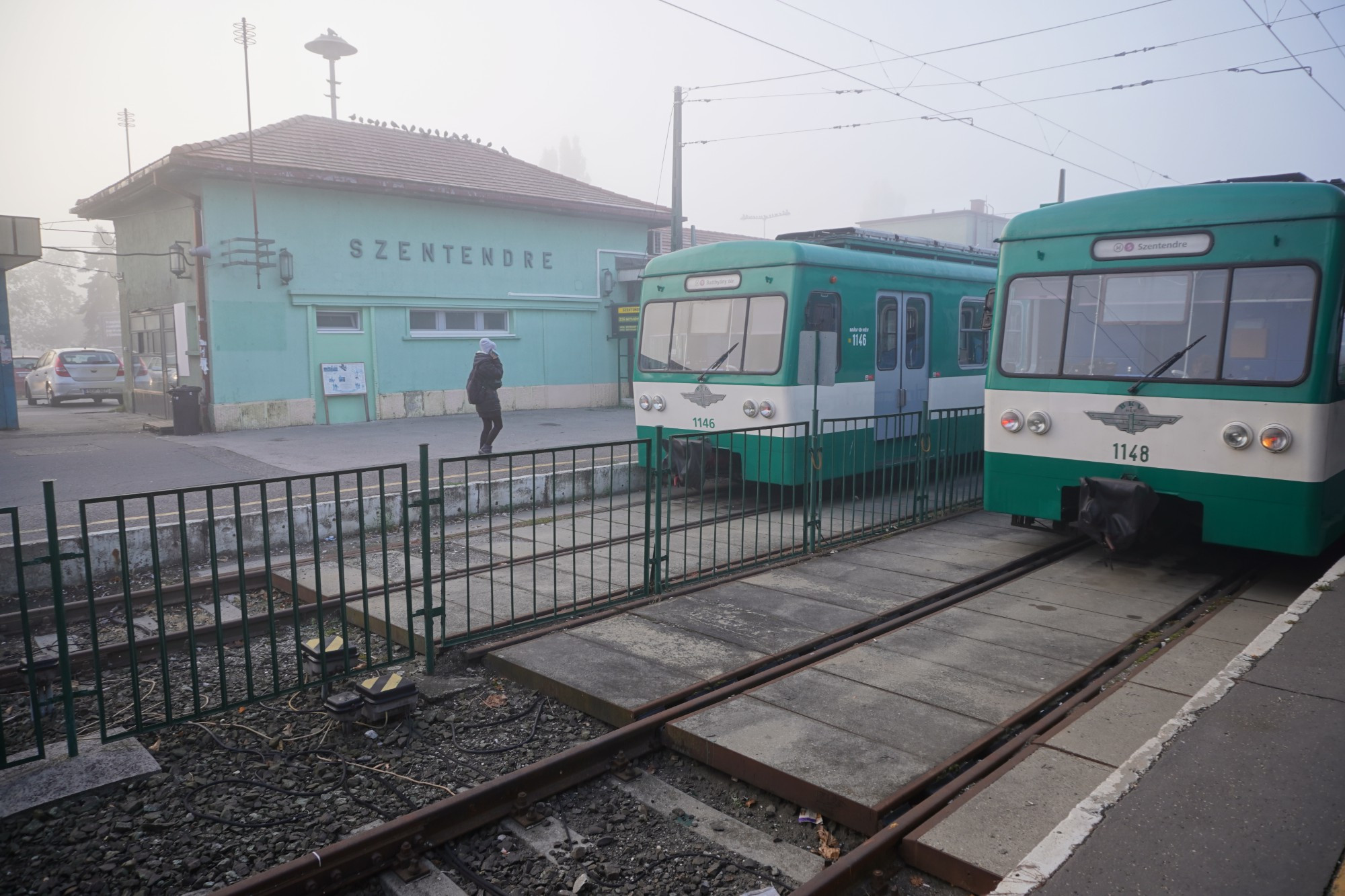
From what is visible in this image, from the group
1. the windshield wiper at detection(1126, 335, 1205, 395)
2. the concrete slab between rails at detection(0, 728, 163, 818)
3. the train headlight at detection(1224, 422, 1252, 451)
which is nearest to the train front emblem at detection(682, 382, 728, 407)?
the windshield wiper at detection(1126, 335, 1205, 395)

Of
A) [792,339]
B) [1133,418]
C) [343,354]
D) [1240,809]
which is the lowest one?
[1240,809]

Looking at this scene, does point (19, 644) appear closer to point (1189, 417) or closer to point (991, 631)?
point (991, 631)

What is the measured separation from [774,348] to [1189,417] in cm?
444

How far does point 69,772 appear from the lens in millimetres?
4344

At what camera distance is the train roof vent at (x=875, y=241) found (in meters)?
A: 11.6

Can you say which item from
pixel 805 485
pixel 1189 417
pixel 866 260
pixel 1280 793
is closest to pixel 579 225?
pixel 866 260

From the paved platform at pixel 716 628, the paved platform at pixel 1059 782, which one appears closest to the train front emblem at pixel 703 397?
the paved platform at pixel 716 628

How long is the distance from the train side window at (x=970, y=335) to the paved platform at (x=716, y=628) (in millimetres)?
5012

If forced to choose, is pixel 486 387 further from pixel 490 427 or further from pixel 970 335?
pixel 970 335

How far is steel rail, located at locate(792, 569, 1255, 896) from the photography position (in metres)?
3.44

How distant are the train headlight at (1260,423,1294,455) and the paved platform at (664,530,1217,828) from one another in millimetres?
1356

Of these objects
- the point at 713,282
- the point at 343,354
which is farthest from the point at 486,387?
the point at 343,354

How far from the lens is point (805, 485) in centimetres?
880

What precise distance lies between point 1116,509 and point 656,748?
484 cm
